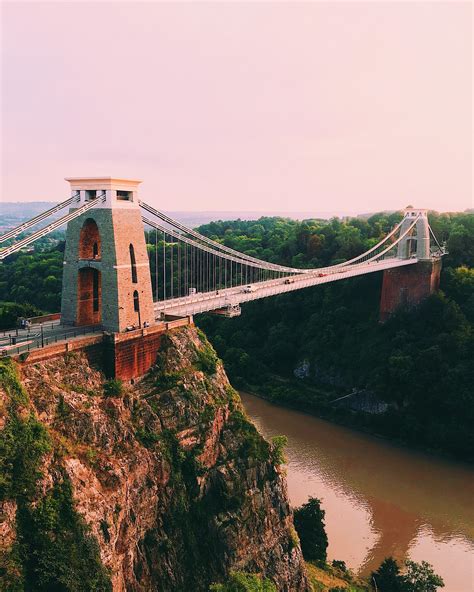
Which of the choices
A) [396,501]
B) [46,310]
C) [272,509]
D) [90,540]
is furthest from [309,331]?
[90,540]

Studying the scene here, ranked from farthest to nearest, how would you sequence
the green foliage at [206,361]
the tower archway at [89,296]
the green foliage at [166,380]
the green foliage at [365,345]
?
the green foliage at [365,345]
the green foliage at [206,361]
the tower archway at [89,296]
the green foliage at [166,380]

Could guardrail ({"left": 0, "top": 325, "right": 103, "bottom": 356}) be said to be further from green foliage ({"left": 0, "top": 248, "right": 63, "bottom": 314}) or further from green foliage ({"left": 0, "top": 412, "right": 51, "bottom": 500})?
green foliage ({"left": 0, "top": 248, "right": 63, "bottom": 314})

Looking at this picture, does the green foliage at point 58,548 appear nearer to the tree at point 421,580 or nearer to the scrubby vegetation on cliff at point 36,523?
the scrubby vegetation on cliff at point 36,523

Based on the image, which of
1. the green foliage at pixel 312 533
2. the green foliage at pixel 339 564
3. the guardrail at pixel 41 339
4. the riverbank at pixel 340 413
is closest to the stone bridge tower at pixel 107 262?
the guardrail at pixel 41 339

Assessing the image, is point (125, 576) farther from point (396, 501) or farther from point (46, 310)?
point (46, 310)

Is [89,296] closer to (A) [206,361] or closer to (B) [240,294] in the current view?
(A) [206,361]

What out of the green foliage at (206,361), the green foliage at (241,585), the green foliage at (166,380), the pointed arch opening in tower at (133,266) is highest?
the pointed arch opening in tower at (133,266)
